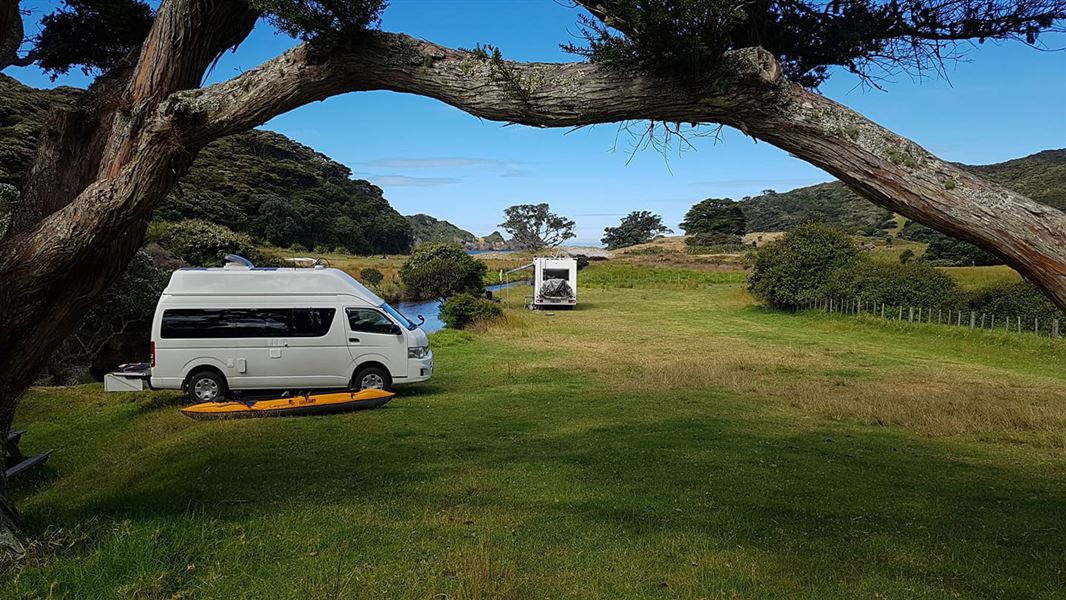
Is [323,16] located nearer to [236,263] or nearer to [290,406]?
[290,406]

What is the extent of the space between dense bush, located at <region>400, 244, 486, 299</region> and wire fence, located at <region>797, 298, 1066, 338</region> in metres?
18.8

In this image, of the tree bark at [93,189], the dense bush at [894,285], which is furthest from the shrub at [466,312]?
the tree bark at [93,189]

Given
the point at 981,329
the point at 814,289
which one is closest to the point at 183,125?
the point at 981,329

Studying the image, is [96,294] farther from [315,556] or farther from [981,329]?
[981,329]

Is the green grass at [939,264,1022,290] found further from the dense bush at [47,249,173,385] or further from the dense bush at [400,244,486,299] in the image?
the dense bush at [47,249,173,385]

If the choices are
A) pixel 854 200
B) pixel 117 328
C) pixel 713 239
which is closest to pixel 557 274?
pixel 117 328

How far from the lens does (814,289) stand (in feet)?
119

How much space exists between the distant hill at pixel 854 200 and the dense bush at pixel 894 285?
58.1 feet

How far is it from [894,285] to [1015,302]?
5435 mm

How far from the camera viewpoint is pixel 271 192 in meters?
67.7

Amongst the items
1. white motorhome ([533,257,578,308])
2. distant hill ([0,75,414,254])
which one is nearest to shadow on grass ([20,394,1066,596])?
distant hill ([0,75,414,254])

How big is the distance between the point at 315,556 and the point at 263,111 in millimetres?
3240

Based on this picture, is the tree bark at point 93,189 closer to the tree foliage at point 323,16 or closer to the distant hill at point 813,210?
the tree foliage at point 323,16

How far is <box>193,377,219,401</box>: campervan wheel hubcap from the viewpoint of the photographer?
1374 centimetres
